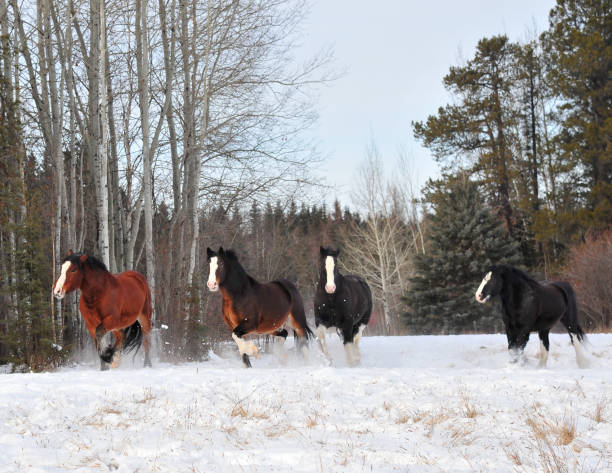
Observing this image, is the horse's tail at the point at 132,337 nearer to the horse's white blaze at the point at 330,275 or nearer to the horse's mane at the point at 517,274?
the horse's white blaze at the point at 330,275

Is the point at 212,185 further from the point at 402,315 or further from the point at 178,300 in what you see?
the point at 402,315

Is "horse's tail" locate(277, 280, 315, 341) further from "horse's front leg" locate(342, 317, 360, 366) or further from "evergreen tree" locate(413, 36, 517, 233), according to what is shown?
"evergreen tree" locate(413, 36, 517, 233)

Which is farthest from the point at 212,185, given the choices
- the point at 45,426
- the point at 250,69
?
the point at 45,426

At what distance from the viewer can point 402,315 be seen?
79.7 ft

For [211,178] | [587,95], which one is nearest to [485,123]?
[587,95]

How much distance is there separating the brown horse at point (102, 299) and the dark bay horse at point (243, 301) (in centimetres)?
141

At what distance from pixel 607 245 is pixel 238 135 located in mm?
14090

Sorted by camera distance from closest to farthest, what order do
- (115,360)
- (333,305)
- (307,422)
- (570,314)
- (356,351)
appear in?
(307,422)
(115,360)
(333,305)
(570,314)
(356,351)

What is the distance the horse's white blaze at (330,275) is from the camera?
9.16 m

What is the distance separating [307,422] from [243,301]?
12.0 ft

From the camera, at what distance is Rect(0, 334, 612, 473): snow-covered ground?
162 inches

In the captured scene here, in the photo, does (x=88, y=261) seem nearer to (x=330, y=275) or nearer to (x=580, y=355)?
(x=330, y=275)

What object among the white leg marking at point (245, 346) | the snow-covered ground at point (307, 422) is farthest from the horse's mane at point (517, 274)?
the white leg marking at point (245, 346)

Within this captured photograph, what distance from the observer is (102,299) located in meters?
8.05
